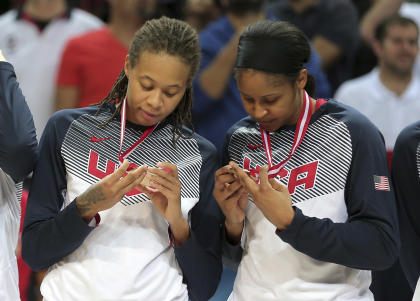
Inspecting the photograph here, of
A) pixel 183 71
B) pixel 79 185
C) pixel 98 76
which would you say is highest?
pixel 183 71

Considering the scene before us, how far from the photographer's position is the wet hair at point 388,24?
4871mm

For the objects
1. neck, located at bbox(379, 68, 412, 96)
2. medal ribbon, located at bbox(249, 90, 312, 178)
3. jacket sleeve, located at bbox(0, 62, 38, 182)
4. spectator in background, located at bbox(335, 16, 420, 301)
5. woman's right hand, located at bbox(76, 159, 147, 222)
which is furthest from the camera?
neck, located at bbox(379, 68, 412, 96)

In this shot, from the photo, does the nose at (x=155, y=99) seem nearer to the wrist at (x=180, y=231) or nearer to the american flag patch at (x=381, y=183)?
the wrist at (x=180, y=231)

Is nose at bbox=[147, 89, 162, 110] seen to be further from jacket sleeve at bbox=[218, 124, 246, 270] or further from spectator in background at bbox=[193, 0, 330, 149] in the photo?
spectator in background at bbox=[193, 0, 330, 149]

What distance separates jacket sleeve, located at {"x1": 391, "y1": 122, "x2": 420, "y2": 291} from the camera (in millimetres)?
2715

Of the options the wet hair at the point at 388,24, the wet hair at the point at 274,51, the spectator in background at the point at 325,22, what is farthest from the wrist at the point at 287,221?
the wet hair at the point at 388,24

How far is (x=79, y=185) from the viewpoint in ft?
8.61

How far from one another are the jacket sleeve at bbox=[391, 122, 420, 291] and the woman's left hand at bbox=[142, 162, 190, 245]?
79 cm

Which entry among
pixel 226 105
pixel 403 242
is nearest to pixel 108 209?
pixel 403 242

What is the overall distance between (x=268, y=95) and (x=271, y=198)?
0.37 meters

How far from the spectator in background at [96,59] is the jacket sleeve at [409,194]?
2.20 m

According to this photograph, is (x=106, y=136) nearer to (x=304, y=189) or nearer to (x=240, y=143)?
(x=240, y=143)

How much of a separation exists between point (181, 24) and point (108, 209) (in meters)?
0.71

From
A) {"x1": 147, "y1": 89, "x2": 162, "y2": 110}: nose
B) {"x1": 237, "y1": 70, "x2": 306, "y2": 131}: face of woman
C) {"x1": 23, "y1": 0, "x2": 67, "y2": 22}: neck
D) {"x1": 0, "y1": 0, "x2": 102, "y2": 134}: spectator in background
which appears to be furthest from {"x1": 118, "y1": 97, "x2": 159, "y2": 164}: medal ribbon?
{"x1": 23, "y1": 0, "x2": 67, "y2": 22}: neck
